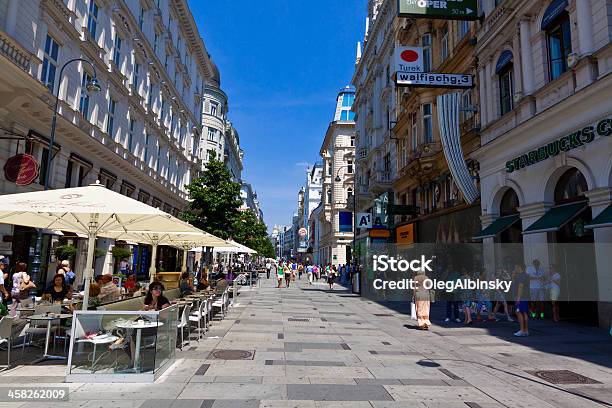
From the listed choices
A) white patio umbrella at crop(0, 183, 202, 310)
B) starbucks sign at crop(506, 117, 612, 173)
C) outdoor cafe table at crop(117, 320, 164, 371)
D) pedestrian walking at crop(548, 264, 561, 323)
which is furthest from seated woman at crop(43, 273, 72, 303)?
starbucks sign at crop(506, 117, 612, 173)

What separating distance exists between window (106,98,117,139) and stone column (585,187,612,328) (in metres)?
23.8

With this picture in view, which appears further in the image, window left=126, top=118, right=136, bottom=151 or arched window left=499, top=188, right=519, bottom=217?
window left=126, top=118, right=136, bottom=151

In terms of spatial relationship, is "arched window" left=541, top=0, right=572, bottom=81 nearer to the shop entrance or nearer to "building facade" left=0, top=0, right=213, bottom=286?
the shop entrance

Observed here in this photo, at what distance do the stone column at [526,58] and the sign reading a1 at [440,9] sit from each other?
10.1 ft

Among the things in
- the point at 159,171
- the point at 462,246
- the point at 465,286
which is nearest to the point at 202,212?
the point at 159,171

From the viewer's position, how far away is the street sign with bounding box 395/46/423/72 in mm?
21031

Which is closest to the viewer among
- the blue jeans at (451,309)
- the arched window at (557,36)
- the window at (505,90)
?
the arched window at (557,36)

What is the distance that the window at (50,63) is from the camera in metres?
18.5

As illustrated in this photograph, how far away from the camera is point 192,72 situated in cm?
4662

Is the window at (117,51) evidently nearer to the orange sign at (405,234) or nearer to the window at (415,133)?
the window at (415,133)

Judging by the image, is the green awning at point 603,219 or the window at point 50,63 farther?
the window at point 50,63

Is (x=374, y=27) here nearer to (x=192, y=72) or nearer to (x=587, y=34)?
(x=192, y=72)

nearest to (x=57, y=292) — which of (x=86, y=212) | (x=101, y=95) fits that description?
(x=86, y=212)

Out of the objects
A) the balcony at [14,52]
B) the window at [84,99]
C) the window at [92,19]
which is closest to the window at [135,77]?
the window at [92,19]
